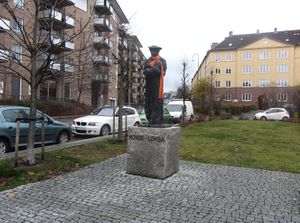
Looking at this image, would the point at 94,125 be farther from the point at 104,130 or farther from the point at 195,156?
the point at 195,156

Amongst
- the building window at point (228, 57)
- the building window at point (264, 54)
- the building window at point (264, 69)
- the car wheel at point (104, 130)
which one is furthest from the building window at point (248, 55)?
the car wheel at point (104, 130)

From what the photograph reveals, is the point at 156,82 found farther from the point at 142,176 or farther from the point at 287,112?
Answer: the point at 287,112

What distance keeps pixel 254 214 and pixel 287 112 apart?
33.0m

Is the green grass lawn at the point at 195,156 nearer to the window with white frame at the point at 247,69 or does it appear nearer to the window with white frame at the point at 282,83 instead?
the window with white frame at the point at 282,83

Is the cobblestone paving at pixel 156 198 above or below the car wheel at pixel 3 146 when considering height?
below

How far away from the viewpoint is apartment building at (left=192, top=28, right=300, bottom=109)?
74.2 metres

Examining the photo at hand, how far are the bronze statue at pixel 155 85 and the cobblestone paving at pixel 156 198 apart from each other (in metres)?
1.46

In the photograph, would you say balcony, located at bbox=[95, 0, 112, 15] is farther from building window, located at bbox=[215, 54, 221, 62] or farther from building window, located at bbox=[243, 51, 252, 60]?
building window, located at bbox=[243, 51, 252, 60]

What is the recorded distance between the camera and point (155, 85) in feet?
26.6

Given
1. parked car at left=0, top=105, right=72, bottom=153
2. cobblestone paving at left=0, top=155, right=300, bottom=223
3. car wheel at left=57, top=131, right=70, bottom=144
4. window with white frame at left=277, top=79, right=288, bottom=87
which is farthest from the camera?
window with white frame at left=277, top=79, right=288, bottom=87

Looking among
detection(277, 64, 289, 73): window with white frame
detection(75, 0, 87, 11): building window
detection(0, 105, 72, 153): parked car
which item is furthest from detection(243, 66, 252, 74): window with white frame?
detection(0, 105, 72, 153): parked car

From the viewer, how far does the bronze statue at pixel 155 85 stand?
8.02 metres

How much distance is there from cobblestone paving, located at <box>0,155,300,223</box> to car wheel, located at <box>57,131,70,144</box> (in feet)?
18.1

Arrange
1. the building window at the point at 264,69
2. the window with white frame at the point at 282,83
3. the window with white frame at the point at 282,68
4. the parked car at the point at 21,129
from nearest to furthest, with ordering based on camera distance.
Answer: the parked car at the point at 21,129 < the window with white frame at the point at 282,83 < the window with white frame at the point at 282,68 < the building window at the point at 264,69
